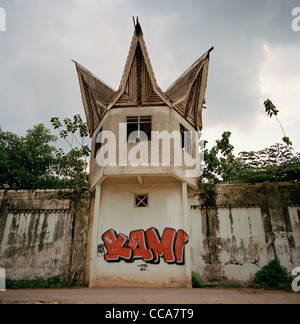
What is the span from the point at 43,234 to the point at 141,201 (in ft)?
17.3

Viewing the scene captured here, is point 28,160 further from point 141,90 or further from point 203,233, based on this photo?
point 203,233

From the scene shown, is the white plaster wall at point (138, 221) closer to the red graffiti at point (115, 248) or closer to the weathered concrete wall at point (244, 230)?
the red graffiti at point (115, 248)

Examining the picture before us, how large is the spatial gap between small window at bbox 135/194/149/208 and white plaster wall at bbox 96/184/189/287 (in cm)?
16

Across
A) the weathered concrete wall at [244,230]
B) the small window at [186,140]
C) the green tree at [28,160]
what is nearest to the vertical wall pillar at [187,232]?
the weathered concrete wall at [244,230]

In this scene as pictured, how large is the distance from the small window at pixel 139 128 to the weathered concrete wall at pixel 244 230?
13.3ft

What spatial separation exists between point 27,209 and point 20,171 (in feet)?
12.4

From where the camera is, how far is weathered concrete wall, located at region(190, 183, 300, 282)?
10898 millimetres

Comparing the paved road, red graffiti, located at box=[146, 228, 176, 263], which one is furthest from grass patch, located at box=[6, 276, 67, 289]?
red graffiti, located at box=[146, 228, 176, 263]

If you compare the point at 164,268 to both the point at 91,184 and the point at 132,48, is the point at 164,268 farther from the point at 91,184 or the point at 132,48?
the point at 132,48

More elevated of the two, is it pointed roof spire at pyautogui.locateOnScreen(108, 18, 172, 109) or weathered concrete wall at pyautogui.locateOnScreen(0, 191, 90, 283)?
pointed roof spire at pyautogui.locateOnScreen(108, 18, 172, 109)

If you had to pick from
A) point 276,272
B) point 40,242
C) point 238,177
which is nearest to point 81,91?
point 40,242

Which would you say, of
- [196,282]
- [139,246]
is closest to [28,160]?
[139,246]

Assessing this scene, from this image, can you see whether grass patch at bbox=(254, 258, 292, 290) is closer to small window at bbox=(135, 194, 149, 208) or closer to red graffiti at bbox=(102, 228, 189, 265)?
red graffiti at bbox=(102, 228, 189, 265)

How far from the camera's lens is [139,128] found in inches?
461
